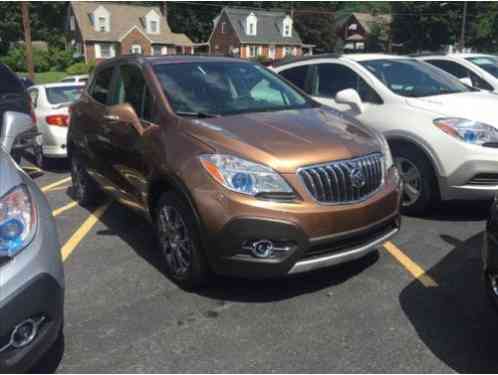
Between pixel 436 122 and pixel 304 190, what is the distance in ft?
7.84

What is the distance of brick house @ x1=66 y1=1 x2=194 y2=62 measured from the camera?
53156 millimetres

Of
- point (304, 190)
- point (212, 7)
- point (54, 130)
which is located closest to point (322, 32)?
point (212, 7)

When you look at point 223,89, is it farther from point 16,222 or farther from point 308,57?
point 308,57

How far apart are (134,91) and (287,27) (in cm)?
5969

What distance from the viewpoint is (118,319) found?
3408 mm

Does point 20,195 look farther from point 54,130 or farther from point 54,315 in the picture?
point 54,130

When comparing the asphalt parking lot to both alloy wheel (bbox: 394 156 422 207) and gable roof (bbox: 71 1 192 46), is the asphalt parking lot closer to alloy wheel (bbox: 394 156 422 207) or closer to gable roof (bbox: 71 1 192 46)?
alloy wheel (bbox: 394 156 422 207)

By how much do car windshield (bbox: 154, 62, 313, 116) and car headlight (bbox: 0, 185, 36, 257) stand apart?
1698mm

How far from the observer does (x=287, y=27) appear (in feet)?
200

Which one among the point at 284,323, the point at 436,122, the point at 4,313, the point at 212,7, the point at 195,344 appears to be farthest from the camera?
the point at 212,7

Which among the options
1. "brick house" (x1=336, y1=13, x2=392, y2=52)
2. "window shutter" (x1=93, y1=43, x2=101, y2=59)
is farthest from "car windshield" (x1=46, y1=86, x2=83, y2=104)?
"brick house" (x1=336, y1=13, x2=392, y2=52)

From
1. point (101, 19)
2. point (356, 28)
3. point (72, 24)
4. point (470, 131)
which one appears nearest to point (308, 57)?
point (470, 131)

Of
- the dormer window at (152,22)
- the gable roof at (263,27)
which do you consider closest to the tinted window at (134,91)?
the gable roof at (263,27)

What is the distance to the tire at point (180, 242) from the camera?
11.5ft
